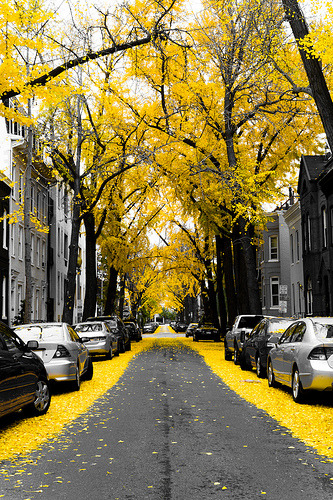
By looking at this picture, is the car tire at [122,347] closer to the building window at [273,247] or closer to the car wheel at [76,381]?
the car wheel at [76,381]

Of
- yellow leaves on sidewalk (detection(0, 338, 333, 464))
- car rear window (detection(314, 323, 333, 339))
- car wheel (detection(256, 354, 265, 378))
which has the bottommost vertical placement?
yellow leaves on sidewalk (detection(0, 338, 333, 464))

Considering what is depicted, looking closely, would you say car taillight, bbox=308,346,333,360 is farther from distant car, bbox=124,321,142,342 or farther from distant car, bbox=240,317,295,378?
distant car, bbox=124,321,142,342

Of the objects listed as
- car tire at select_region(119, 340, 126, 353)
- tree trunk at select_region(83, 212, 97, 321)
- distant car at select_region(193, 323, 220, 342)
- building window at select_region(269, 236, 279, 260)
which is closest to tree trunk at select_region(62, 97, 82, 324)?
car tire at select_region(119, 340, 126, 353)

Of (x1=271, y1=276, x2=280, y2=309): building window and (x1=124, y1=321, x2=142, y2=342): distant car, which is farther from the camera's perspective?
(x1=271, y1=276, x2=280, y2=309): building window

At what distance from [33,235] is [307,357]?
31897 millimetres

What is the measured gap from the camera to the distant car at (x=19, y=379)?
8352 mm

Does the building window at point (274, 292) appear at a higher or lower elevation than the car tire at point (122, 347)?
higher

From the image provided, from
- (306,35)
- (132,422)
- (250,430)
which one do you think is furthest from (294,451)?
(306,35)

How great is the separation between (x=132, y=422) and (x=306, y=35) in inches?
358

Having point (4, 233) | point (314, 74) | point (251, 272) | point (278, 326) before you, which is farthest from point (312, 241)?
point (314, 74)

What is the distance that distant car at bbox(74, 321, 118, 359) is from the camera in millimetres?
24047

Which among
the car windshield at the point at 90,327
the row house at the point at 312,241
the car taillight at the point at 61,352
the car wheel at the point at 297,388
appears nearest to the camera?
the car wheel at the point at 297,388

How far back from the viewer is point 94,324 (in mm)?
24797

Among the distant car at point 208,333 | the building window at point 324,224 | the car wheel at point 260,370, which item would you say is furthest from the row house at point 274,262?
the car wheel at point 260,370
